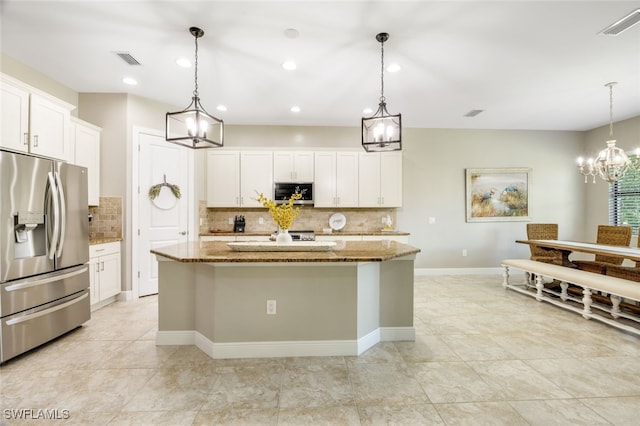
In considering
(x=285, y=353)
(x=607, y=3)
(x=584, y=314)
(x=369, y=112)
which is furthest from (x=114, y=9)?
(x=584, y=314)

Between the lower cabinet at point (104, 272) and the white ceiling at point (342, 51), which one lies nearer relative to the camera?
the white ceiling at point (342, 51)

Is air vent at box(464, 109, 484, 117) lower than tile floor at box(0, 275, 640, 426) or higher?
higher

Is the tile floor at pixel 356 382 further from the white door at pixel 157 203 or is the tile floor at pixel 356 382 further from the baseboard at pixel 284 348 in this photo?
the white door at pixel 157 203

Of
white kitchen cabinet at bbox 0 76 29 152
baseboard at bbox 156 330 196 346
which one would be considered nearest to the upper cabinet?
white kitchen cabinet at bbox 0 76 29 152

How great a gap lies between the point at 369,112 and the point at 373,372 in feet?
12.8

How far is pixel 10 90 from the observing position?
2562 mm

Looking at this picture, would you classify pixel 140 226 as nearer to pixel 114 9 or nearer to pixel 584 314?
pixel 114 9

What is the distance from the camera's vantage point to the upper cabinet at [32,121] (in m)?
2.54

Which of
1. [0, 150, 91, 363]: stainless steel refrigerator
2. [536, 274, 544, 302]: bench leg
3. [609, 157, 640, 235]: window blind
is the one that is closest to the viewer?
[0, 150, 91, 363]: stainless steel refrigerator

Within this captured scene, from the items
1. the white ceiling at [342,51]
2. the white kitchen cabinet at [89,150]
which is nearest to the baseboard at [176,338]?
the white kitchen cabinet at [89,150]

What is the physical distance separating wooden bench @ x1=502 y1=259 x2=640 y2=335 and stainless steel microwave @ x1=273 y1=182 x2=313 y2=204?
3442 millimetres

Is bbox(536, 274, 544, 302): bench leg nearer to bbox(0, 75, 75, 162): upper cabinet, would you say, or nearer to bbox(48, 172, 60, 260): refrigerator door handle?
bbox(48, 172, 60, 260): refrigerator door handle

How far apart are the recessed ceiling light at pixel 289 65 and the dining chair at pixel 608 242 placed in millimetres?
4751

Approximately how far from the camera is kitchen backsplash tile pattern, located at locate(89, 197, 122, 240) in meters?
4.21
